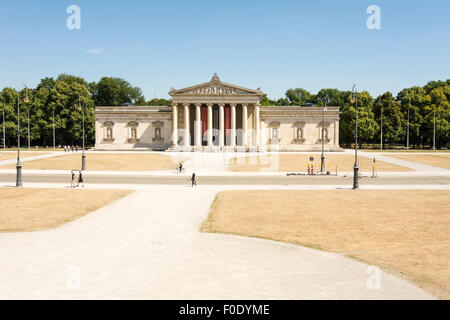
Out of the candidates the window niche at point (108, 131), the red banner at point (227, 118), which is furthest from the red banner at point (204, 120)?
the window niche at point (108, 131)

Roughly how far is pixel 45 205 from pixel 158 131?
239 feet

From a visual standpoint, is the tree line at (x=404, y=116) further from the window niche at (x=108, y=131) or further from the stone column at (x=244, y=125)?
the window niche at (x=108, y=131)

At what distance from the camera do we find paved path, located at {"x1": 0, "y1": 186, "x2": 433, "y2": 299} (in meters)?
10.2

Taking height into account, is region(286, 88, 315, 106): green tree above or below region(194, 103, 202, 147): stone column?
above

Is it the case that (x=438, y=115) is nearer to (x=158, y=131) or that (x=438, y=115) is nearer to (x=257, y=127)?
(x=257, y=127)

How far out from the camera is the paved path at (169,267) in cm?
1020

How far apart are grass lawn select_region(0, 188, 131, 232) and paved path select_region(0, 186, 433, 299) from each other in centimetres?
180

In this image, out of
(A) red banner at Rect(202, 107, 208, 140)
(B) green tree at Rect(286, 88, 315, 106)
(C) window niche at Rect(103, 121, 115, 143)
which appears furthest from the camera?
(B) green tree at Rect(286, 88, 315, 106)

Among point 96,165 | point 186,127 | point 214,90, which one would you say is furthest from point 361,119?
point 96,165

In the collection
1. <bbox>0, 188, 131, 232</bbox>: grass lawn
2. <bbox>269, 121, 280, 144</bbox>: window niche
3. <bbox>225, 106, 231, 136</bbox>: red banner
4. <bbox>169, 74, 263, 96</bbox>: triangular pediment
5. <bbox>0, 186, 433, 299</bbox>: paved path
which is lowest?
<bbox>0, 186, 433, 299</bbox>: paved path

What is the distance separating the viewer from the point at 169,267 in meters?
12.3

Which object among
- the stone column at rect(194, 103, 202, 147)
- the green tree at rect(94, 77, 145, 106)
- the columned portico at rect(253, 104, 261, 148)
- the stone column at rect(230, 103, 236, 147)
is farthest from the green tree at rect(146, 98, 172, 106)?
the columned portico at rect(253, 104, 261, 148)

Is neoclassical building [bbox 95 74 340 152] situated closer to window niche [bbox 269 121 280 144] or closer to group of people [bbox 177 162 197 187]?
window niche [bbox 269 121 280 144]
